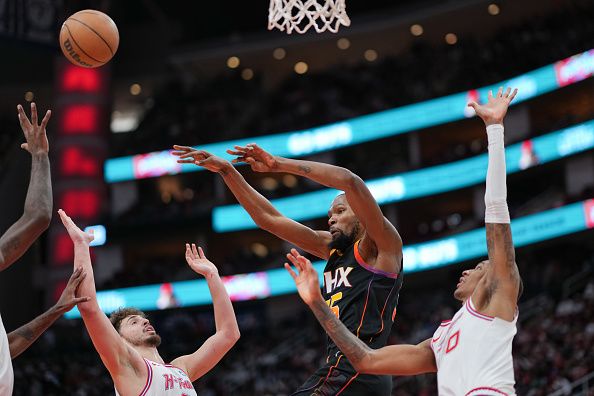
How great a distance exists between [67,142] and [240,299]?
8.44 m

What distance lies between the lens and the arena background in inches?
941

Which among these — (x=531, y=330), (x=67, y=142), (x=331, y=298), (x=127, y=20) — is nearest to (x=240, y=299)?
(x=67, y=142)

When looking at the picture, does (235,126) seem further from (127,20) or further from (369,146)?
(127,20)

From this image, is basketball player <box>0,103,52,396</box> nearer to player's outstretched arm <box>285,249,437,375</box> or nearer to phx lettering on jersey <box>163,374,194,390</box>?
phx lettering on jersey <box>163,374,194,390</box>

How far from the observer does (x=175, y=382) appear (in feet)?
19.2

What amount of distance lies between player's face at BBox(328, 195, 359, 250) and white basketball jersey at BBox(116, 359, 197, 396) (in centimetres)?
133

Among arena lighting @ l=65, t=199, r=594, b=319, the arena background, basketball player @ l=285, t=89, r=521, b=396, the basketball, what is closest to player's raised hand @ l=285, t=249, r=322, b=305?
basketball player @ l=285, t=89, r=521, b=396

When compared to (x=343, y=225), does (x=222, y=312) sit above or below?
below

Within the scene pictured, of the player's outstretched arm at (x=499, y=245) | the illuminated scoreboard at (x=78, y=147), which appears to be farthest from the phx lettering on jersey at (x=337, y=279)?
the illuminated scoreboard at (x=78, y=147)

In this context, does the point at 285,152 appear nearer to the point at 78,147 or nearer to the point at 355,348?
the point at 78,147

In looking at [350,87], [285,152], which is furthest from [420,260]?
[350,87]

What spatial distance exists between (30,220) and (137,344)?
134cm

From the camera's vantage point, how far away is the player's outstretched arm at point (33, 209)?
5.08 meters

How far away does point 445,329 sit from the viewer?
521 centimetres
